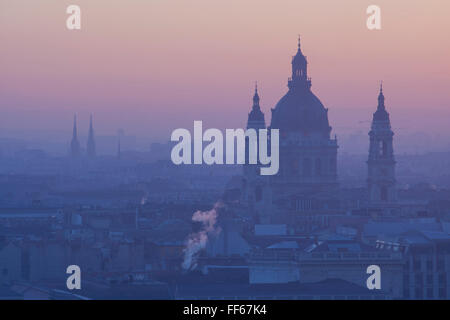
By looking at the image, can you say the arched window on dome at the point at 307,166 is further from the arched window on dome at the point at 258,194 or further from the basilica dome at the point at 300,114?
the arched window on dome at the point at 258,194

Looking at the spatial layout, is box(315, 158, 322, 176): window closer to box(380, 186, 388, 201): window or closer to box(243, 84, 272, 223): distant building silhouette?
box(380, 186, 388, 201): window

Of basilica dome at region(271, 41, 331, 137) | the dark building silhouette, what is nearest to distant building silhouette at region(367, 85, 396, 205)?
the dark building silhouette

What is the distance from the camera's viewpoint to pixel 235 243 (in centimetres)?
4972

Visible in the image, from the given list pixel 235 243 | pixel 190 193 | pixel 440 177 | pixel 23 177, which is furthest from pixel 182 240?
pixel 440 177

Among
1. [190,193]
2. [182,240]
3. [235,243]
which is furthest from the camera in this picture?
[190,193]

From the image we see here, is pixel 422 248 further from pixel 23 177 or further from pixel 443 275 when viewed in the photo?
pixel 23 177

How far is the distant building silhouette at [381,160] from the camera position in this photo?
3017 inches

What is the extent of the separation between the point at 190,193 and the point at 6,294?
278ft

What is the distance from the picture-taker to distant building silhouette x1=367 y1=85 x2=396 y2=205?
251 feet

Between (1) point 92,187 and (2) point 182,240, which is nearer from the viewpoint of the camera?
(2) point 182,240

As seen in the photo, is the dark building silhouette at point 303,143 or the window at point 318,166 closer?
the dark building silhouette at point 303,143

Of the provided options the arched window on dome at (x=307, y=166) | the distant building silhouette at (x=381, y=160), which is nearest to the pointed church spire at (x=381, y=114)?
the distant building silhouette at (x=381, y=160)

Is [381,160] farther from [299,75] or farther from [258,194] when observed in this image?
[299,75]
